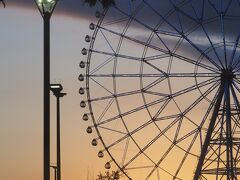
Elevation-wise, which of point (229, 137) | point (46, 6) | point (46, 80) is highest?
point (46, 6)

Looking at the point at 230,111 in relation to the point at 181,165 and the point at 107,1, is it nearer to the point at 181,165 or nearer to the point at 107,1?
the point at 181,165

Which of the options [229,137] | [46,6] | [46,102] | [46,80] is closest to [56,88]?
[229,137]

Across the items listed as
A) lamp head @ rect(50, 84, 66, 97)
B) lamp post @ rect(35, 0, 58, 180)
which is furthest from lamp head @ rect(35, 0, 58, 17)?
lamp head @ rect(50, 84, 66, 97)

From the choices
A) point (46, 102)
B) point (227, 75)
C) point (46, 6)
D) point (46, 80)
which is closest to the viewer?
point (46, 102)

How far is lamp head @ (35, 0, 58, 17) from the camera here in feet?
61.3

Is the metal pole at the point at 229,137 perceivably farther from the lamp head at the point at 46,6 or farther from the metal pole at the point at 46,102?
the metal pole at the point at 46,102

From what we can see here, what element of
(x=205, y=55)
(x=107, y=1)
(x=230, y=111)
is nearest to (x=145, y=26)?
(x=205, y=55)

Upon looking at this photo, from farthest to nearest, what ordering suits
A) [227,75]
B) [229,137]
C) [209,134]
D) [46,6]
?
[229,137]
[209,134]
[227,75]
[46,6]

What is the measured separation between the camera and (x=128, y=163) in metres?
41.3

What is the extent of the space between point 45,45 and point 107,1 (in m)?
8.48

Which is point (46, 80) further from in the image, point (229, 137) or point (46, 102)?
point (229, 137)

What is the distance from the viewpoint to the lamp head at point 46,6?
61.3ft

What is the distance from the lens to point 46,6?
61.6 feet

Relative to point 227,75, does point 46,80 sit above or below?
below
